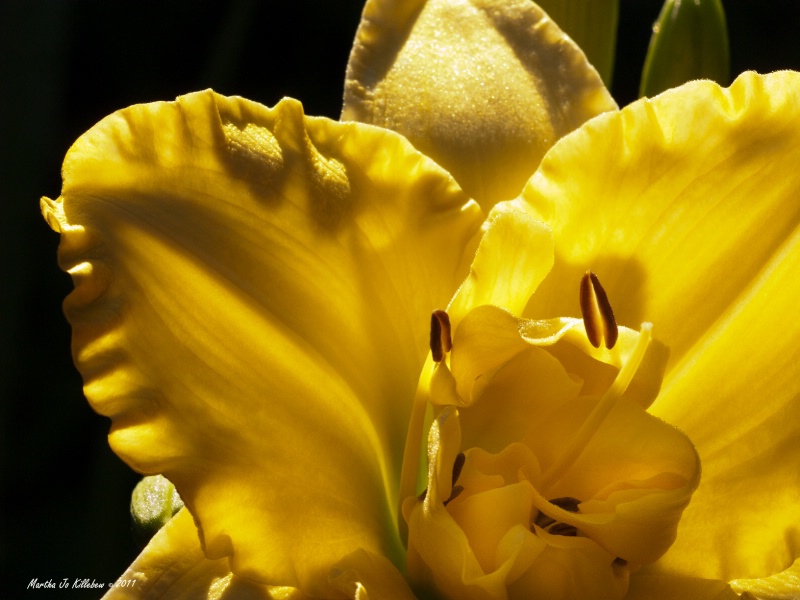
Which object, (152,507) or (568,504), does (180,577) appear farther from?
(568,504)

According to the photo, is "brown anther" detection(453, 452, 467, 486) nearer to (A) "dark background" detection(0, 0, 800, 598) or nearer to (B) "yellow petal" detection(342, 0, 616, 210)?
(B) "yellow petal" detection(342, 0, 616, 210)

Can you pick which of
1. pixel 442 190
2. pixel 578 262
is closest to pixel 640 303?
pixel 578 262

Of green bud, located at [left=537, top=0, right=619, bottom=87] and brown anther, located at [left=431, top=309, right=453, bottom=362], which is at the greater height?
green bud, located at [left=537, top=0, right=619, bottom=87]

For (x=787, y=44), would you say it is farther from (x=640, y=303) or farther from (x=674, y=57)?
(x=640, y=303)

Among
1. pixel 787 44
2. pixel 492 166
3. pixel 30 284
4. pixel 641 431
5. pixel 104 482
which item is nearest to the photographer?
pixel 641 431

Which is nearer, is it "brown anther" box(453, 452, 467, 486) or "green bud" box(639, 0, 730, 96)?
A: "brown anther" box(453, 452, 467, 486)

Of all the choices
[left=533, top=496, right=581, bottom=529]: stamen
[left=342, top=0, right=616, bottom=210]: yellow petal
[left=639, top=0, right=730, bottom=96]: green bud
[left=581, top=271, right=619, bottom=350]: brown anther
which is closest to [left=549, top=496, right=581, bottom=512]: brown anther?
[left=533, top=496, right=581, bottom=529]: stamen
